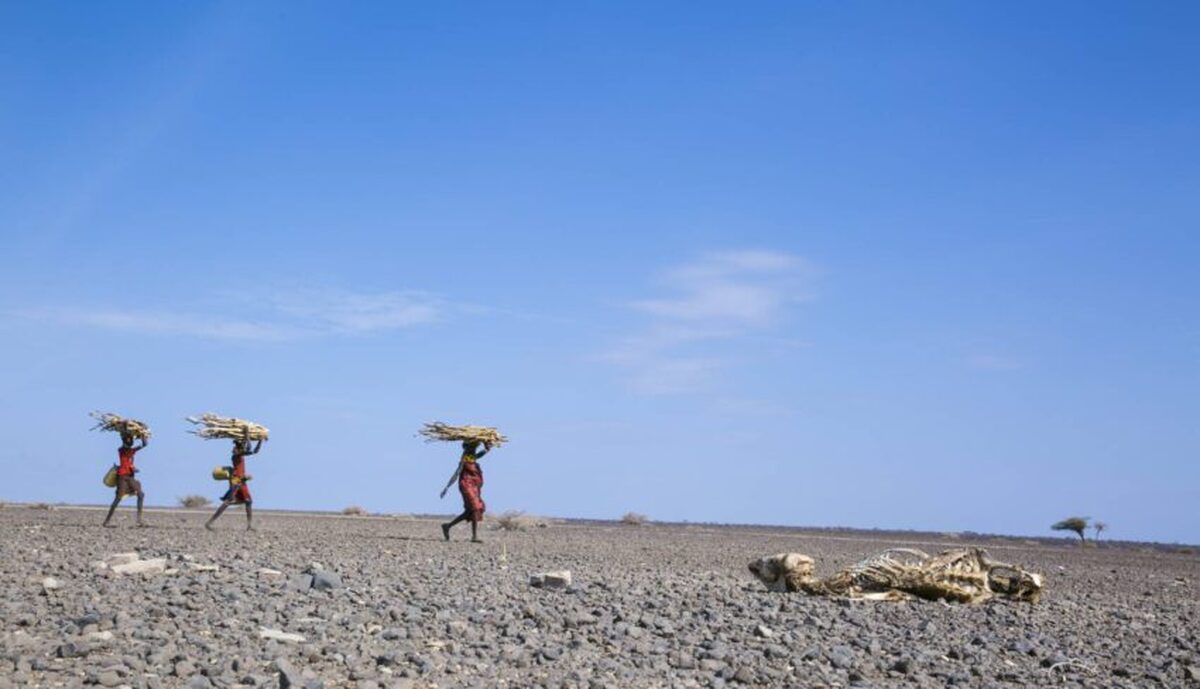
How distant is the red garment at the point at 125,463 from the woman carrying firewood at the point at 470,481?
263 inches

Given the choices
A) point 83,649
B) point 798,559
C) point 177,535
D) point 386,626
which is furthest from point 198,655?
point 177,535

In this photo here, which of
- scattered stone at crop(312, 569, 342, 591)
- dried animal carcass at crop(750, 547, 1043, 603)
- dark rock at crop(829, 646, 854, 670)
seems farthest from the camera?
dried animal carcass at crop(750, 547, 1043, 603)

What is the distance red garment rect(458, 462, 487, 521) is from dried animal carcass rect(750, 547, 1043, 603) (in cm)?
931

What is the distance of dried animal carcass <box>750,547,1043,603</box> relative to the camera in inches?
554

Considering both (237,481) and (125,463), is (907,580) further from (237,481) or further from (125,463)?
(125,463)

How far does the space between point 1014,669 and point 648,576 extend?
6.72 m

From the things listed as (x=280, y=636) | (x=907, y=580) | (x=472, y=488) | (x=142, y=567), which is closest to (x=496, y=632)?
(x=280, y=636)

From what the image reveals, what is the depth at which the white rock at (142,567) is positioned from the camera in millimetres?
11609

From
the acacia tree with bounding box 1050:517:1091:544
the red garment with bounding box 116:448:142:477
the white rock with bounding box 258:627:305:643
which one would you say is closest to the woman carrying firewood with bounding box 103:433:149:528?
the red garment with bounding box 116:448:142:477

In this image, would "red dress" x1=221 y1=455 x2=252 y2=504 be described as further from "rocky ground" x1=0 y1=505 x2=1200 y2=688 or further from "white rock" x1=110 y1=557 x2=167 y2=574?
"white rock" x1=110 y1=557 x2=167 y2=574

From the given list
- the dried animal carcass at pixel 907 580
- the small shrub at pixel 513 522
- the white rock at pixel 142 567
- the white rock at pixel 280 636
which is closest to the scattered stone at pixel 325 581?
the white rock at pixel 142 567

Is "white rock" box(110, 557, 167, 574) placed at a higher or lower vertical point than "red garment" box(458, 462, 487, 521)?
lower

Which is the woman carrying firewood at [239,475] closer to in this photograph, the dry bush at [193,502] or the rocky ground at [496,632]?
the rocky ground at [496,632]

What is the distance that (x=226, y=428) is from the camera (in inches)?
907
